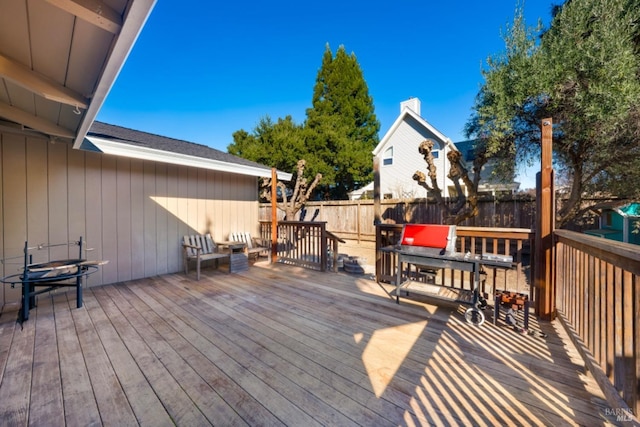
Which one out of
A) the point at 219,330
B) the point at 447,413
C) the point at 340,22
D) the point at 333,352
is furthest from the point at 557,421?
the point at 340,22

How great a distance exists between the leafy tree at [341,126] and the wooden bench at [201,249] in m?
8.19

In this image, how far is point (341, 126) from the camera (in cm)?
1516

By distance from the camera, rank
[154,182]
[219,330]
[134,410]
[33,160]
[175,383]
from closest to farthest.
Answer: [134,410], [175,383], [219,330], [33,160], [154,182]

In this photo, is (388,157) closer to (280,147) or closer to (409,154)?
(409,154)

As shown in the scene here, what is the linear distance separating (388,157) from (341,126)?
367 centimetres

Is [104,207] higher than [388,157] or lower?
lower

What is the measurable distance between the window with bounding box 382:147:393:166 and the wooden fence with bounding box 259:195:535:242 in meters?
4.63

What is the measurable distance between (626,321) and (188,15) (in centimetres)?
945

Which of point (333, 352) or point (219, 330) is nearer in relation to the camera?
point (333, 352)

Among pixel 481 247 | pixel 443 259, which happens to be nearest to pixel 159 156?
pixel 443 259

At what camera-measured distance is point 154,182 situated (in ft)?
16.6

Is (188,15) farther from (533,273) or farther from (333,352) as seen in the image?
(533,273)

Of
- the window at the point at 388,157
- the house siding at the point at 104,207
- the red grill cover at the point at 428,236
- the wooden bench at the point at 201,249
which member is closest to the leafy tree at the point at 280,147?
the window at the point at 388,157

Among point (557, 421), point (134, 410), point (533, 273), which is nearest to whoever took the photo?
point (557, 421)
